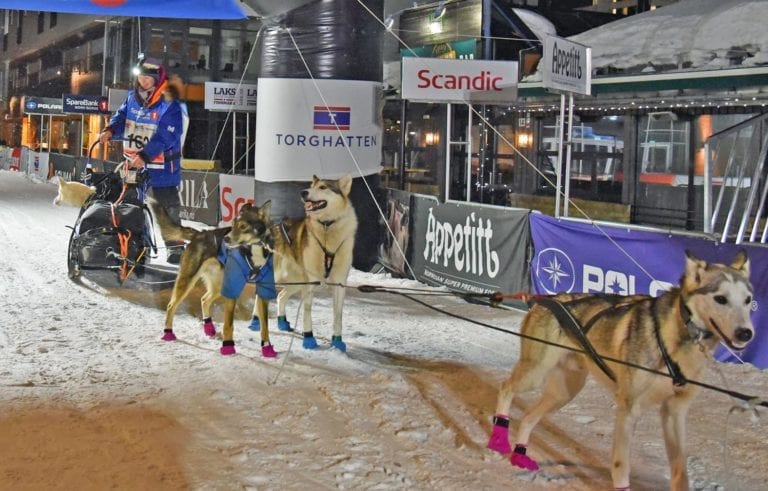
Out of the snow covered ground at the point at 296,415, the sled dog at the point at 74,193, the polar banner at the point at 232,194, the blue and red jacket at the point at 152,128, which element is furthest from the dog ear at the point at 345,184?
the polar banner at the point at 232,194

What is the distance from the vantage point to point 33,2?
7641mm

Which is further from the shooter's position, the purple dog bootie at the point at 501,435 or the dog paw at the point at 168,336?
the dog paw at the point at 168,336

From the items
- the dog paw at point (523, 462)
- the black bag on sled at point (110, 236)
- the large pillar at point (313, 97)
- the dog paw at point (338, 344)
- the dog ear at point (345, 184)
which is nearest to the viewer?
the dog paw at point (523, 462)

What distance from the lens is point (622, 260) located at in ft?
29.5

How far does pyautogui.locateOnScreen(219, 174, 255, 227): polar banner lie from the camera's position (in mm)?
16859

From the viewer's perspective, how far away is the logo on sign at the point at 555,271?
977cm

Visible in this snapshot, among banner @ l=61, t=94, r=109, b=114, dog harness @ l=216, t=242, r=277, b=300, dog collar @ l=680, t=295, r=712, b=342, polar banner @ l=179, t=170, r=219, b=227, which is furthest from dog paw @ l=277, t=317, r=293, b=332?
banner @ l=61, t=94, r=109, b=114

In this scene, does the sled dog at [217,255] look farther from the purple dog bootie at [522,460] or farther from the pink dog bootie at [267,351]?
the purple dog bootie at [522,460]

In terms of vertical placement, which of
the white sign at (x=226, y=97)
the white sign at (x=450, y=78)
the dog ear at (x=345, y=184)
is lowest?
the dog ear at (x=345, y=184)

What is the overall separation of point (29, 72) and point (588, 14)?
62.4m

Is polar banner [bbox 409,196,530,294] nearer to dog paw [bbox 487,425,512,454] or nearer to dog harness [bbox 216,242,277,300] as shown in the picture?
dog harness [bbox 216,242,277,300]

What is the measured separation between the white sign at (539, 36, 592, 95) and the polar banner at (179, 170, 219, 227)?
1032 cm

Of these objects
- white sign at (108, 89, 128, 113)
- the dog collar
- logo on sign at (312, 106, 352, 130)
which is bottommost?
the dog collar

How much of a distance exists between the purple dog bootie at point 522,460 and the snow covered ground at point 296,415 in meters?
0.08
